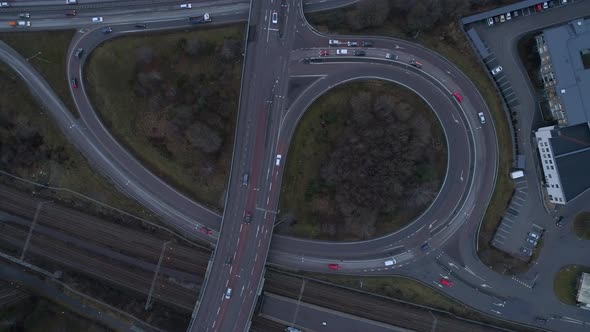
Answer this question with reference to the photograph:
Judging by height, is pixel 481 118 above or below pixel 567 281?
above

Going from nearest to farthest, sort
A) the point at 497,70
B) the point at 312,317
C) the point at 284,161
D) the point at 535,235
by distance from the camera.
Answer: the point at 535,235 → the point at 497,70 → the point at 284,161 → the point at 312,317

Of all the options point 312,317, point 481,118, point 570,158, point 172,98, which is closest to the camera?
point 570,158

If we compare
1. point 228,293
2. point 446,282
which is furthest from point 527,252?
point 228,293

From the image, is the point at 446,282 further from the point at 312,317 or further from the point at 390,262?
the point at 312,317

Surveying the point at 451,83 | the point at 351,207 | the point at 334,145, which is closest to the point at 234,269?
the point at 351,207

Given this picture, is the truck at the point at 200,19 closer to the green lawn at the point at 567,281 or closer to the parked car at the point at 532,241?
the parked car at the point at 532,241

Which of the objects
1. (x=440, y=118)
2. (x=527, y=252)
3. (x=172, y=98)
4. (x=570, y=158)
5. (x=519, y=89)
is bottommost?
(x=527, y=252)

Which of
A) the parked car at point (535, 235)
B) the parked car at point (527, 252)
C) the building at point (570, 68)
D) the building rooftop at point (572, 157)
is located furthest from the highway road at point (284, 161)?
the building at point (570, 68)

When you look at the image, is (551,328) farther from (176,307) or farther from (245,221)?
(176,307)
